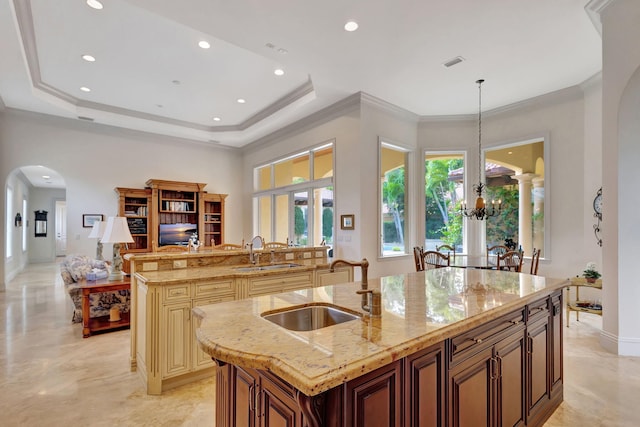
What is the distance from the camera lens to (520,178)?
19.2 ft

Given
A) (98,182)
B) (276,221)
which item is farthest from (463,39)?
(98,182)

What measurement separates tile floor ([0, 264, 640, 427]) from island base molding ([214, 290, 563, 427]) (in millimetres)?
614

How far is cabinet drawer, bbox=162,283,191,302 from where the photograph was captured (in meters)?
2.67

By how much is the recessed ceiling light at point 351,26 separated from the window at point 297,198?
8.52 feet

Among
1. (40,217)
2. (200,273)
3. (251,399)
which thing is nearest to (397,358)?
(251,399)

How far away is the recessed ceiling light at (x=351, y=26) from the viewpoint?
Answer: 3.43 m

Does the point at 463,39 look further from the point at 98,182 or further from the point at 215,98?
the point at 98,182

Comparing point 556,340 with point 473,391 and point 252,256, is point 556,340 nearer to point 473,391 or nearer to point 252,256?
point 473,391

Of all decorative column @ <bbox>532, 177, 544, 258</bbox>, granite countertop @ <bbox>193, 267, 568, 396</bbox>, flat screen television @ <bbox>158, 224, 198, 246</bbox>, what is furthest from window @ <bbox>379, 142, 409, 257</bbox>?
flat screen television @ <bbox>158, 224, 198, 246</bbox>

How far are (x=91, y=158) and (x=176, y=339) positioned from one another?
20.5ft

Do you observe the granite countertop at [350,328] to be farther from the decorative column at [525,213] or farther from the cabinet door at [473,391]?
the decorative column at [525,213]

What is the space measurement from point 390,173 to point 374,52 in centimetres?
255

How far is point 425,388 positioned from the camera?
1308mm

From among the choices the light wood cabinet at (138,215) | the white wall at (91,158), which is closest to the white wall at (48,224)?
the white wall at (91,158)
